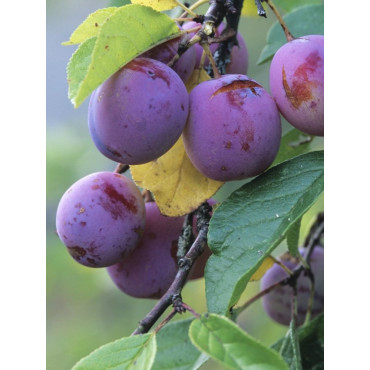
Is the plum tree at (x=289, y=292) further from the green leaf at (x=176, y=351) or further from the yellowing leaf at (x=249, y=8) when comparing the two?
the yellowing leaf at (x=249, y=8)

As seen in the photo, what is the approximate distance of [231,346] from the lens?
488mm

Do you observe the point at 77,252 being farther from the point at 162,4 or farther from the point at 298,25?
the point at 298,25

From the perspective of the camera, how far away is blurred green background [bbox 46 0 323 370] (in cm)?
135

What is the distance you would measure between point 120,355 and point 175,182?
21 cm

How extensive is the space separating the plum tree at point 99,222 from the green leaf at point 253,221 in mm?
127

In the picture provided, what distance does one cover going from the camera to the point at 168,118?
565mm

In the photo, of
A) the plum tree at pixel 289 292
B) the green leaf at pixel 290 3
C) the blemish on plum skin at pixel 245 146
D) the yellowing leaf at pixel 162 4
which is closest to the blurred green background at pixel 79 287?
the green leaf at pixel 290 3

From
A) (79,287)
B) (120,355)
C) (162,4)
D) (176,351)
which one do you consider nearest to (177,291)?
(120,355)
